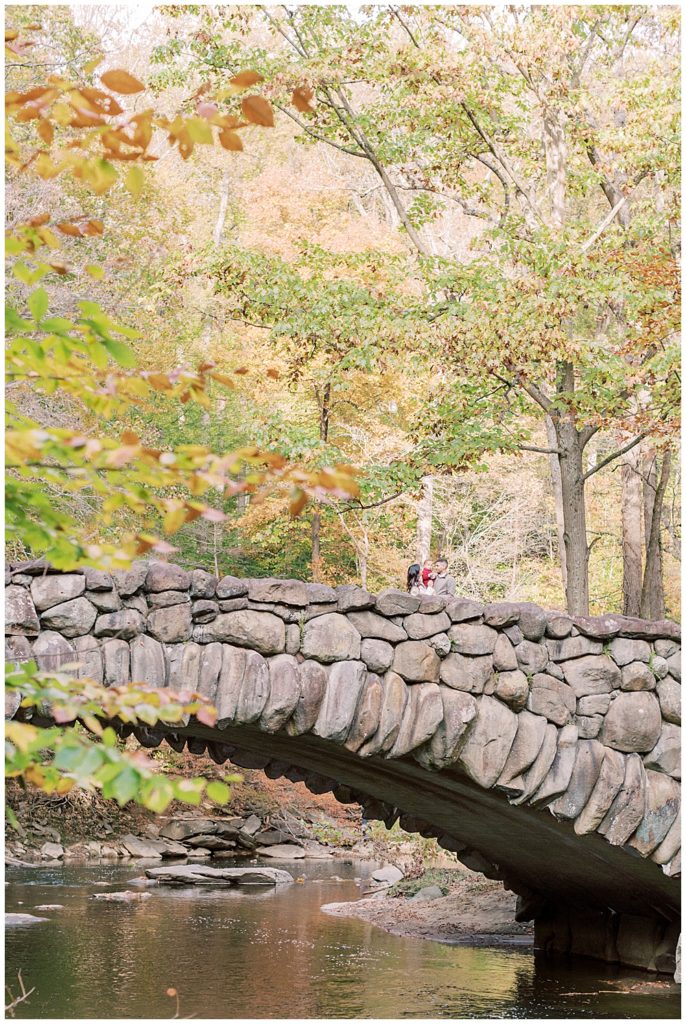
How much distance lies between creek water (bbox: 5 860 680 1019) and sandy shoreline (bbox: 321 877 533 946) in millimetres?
267

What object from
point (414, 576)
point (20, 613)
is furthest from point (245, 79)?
point (414, 576)

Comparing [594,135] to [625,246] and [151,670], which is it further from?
[151,670]

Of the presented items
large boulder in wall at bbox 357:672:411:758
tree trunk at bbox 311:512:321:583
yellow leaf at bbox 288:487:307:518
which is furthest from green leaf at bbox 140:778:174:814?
tree trunk at bbox 311:512:321:583

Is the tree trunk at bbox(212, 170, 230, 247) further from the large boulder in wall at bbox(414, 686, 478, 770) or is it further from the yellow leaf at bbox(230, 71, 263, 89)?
the yellow leaf at bbox(230, 71, 263, 89)

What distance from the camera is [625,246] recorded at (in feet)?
35.1

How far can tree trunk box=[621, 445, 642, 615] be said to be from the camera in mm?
12664

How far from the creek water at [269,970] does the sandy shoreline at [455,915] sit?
0.88 ft

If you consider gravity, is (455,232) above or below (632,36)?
above

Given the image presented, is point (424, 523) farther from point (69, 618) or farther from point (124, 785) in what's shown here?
point (124, 785)

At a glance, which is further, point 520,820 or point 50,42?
point 50,42

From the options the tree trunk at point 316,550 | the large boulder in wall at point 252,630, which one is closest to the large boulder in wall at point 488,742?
the large boulder in wall at point 252,630

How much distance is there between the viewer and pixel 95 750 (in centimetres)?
192

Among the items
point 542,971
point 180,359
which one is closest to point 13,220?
point 180,359

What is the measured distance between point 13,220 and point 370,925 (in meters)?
7.90
